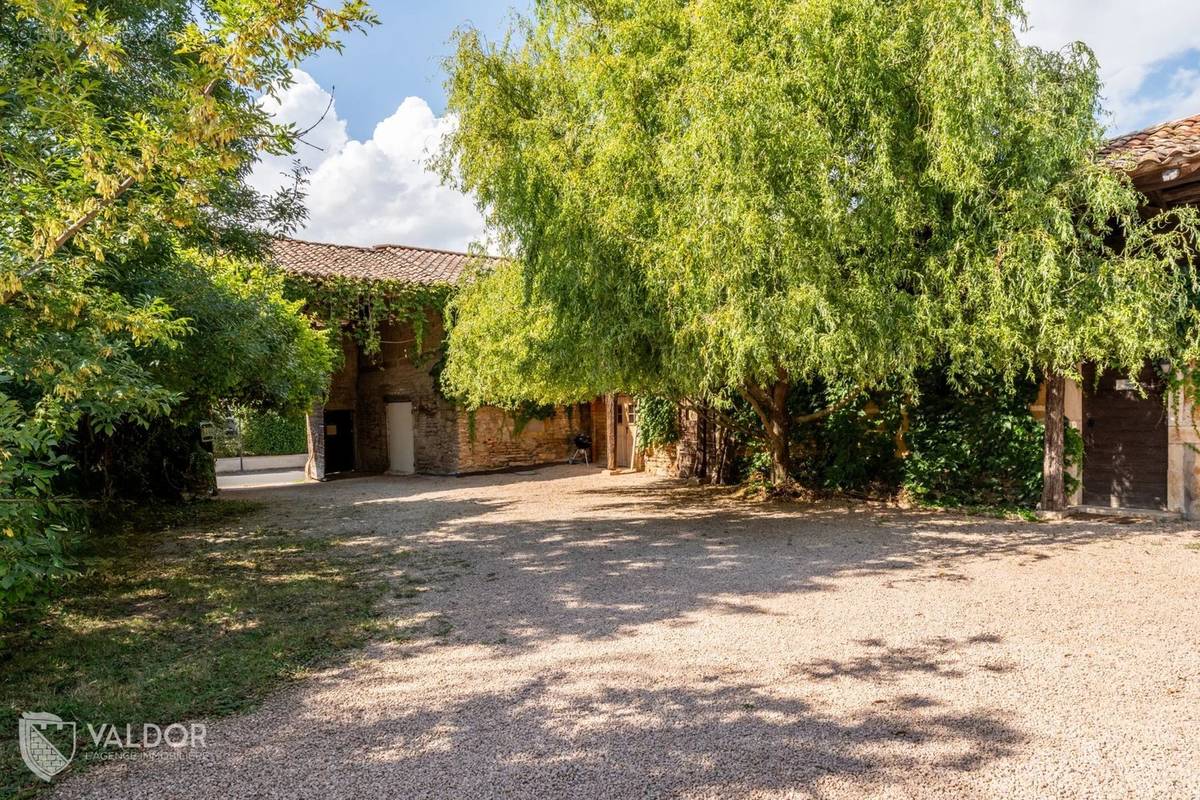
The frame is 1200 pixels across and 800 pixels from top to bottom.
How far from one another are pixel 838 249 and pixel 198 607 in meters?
5.92

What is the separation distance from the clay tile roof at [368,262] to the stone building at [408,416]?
24 millimetres

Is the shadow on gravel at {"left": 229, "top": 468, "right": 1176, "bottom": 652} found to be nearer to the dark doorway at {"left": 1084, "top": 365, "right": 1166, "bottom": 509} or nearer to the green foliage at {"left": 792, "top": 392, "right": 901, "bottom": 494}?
the green foliage at {"left": 792, "top": 392, "right": 901, "bottom": 494}

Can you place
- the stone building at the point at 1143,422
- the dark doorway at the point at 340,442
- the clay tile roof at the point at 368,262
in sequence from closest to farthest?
the stone building at the point at 1143,422 → the clay tile roof at the point at 368,262 → the dark doorway at the point at 340,442

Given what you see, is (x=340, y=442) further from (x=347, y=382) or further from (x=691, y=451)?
(x=691, y=451)

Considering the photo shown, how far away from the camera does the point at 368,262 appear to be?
48.6 ft

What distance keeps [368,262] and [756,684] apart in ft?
43.7

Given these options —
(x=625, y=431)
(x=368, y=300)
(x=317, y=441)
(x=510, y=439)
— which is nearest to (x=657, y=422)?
(x=625, y=431)

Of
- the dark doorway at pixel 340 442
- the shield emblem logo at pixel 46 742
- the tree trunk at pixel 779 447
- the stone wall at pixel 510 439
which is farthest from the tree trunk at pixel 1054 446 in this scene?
the dark doorway at pixel 340 442

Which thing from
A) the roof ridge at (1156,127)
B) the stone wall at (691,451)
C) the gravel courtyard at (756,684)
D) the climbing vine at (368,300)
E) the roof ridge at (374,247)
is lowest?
the gravel courtyard at (756,684)

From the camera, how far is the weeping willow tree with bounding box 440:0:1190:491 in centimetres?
586

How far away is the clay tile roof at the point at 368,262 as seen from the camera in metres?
13.3

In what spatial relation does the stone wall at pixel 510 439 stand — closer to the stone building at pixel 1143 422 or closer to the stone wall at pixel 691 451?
the stone wall at pixel 691 451

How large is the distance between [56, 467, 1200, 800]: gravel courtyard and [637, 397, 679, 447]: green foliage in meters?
6.52

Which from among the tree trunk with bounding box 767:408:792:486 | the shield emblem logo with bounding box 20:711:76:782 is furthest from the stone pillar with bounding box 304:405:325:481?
the shield emblem logo with bounding box 20:711:76:782
